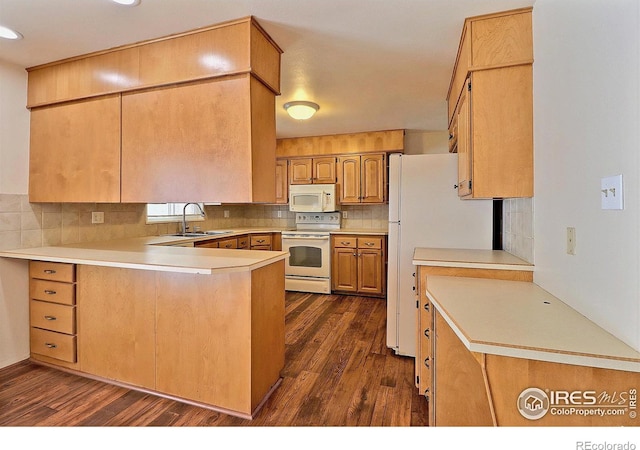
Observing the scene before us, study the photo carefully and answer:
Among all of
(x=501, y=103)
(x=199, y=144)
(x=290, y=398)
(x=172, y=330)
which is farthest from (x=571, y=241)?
(x=172, y=330)

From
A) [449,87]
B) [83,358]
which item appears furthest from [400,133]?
[83,358]

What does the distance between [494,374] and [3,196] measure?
10.9 feet

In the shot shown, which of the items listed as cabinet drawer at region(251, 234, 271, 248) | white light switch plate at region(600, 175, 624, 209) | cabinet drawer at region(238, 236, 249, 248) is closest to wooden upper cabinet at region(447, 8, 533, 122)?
white light switch plate at region(600, 175, 624, 209)

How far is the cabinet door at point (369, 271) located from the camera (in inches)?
166

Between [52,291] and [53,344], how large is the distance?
405mm

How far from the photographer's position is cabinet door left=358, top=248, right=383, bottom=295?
422 centimetres

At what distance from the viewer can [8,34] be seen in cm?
192

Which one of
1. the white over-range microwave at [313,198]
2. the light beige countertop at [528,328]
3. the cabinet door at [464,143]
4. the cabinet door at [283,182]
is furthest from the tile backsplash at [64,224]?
the cabinet door at [464,143]

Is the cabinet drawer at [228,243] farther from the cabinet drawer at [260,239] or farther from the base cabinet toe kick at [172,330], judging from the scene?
the base cabinet toe kick at [172,330]

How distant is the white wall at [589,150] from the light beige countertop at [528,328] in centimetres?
7

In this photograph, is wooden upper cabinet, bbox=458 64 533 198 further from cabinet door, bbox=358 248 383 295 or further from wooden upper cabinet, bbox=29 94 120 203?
cabinet door, bbox=358 248 383 295

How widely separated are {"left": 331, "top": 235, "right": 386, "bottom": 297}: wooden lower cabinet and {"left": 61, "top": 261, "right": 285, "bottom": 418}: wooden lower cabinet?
229 cm

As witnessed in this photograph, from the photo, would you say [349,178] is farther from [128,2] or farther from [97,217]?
[128,2]

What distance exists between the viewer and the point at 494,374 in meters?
0.96
